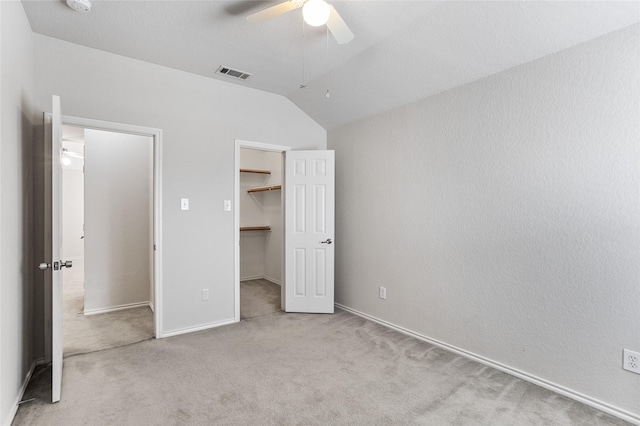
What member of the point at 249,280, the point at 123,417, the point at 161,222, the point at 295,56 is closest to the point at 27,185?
the point at 161,222

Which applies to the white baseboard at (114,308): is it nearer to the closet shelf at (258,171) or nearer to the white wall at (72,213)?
the closet shelf at (258,171)

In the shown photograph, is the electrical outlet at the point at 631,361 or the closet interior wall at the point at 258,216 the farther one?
the closet interior wall at the point at 258,216

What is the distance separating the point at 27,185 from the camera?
2357 millimetres

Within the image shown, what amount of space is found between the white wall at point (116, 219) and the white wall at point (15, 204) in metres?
1.51

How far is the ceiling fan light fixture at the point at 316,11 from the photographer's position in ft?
5.65

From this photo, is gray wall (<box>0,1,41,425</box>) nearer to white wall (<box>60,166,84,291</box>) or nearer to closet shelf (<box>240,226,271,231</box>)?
closet shelf (<box>240,226,271,231</box>)

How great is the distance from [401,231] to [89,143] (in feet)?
12.7

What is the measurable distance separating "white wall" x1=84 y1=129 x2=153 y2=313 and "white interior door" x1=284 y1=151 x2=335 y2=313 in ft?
5.90

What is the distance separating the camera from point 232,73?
3.28 m

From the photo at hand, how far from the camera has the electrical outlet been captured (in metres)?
1.89

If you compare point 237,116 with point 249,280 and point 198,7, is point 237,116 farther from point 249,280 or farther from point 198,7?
point 249,280

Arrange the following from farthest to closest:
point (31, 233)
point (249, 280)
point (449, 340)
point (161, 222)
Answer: point (249, 280)
point (161, 222)
point (449, 340)
point (31, 233)

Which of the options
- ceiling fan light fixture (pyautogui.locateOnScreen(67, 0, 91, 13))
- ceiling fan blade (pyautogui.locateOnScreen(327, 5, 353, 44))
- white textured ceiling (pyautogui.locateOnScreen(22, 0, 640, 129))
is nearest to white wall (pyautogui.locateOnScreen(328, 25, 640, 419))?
white textured ceiling (pyautogui.locateOnScreen(22, 0, 640, 129))

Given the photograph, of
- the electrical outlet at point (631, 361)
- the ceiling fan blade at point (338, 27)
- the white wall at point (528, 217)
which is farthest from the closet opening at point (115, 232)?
the electrical outlet at point (631, 361)
